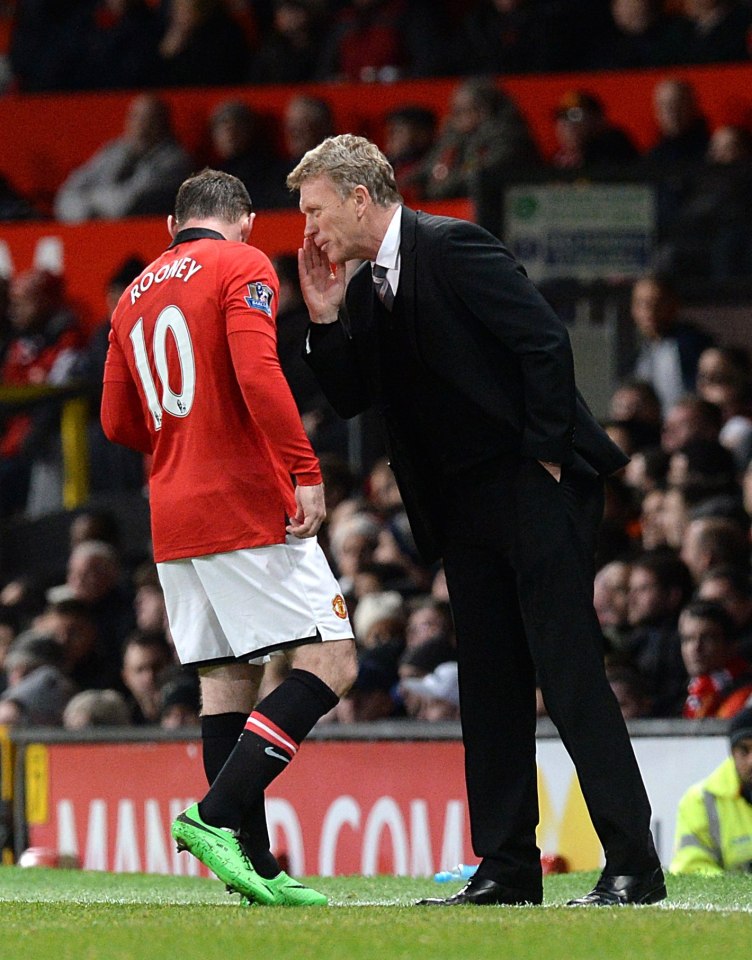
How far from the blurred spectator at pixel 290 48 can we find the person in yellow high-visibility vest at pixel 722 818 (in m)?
9.30

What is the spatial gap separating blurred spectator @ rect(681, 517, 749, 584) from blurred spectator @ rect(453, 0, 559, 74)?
605 cm

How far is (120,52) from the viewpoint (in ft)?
54.2

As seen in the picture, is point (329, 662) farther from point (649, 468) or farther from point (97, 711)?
point (649, 468)

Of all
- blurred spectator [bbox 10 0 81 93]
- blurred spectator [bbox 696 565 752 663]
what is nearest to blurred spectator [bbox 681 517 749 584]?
blurred spectator [bbox 696 565 752 663]

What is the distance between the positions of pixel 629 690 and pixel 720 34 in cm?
674

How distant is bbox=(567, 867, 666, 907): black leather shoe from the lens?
16.5 ft

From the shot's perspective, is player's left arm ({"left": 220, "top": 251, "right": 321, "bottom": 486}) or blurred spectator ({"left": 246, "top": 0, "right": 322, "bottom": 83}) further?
blurred spectator ({"left": 246, "top": 0, "right": 322, "bottom": 83})

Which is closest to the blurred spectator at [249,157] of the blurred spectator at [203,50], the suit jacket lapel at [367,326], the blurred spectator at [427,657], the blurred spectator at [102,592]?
the blurred spectator at [203,50]

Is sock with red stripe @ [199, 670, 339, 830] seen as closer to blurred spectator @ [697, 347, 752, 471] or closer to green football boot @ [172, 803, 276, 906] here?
green football boot @ [172, 803, 276, 906]

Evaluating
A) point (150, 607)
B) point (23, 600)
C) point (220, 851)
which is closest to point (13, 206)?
point (23, 600)

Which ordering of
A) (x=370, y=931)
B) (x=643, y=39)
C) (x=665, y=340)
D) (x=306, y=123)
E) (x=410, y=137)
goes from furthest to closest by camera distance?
(x=643, y=39), (x=306, y=123), (x=410, y=137), (x=665, y=340), (x=370, y=931)

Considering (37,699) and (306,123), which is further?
(306,123)

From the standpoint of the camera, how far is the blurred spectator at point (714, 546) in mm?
9398

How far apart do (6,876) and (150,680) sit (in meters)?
3.21
